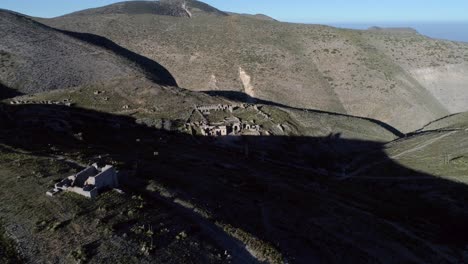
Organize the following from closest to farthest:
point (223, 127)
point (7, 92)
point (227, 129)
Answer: point (223, 127), point (227, 129), point (7, 92)

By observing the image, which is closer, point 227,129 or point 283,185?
point 283,185

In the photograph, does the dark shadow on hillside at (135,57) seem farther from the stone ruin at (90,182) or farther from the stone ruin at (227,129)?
the stone ruin at (90,182)

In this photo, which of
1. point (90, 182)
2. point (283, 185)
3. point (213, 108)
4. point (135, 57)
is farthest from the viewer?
point (135, 57)

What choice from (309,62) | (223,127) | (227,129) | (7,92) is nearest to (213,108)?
(227,129)

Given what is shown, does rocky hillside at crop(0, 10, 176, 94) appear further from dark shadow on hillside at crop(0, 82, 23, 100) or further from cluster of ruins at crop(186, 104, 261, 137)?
cluster of ruins at crop(186, 104, 261, 137)

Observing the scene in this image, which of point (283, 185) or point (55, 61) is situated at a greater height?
point (55, 61)

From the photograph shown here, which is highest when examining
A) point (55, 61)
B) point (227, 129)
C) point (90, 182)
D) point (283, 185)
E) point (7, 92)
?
point (55, 61)

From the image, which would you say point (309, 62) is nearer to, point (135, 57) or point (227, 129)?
point (135, 57)
